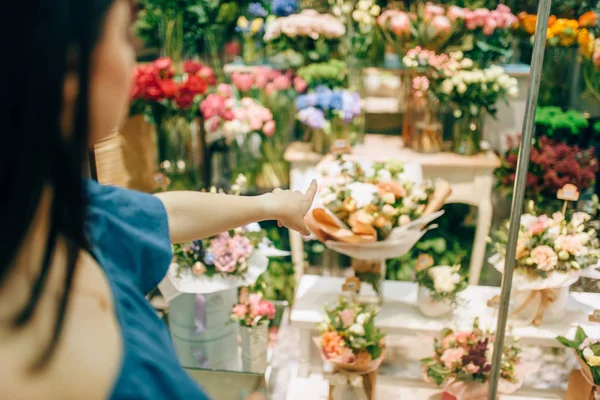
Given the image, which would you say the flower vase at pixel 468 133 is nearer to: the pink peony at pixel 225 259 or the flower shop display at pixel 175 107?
the flower shop display at pixel 175 107

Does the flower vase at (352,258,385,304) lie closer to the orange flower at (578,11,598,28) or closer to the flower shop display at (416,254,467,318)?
the flower shop display at (416,254,467,318)

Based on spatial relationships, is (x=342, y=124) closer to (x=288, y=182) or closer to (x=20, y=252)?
(x=288, y=182)

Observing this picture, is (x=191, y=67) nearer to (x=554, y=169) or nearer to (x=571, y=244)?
(x=554, y=169)

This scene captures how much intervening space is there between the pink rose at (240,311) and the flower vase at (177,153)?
877 mm

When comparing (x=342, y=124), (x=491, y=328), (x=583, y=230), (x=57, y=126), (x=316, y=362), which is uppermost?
(x=57, y=126)

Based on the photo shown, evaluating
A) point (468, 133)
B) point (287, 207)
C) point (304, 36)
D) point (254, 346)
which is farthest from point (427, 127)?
point (287, 207)

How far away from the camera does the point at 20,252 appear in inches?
22.0

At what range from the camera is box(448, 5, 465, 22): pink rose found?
2443mm

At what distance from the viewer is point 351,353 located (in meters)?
1.60

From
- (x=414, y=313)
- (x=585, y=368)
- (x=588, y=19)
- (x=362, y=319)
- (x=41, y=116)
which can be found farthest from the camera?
(x=588, y=19)

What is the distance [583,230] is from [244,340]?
112 cm

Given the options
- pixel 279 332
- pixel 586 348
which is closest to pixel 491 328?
pixel 586 348

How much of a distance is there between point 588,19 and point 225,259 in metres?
1.68

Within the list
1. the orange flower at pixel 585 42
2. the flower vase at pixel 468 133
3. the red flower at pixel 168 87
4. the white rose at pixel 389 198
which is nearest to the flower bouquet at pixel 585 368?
the white rose at pixel 389 198
